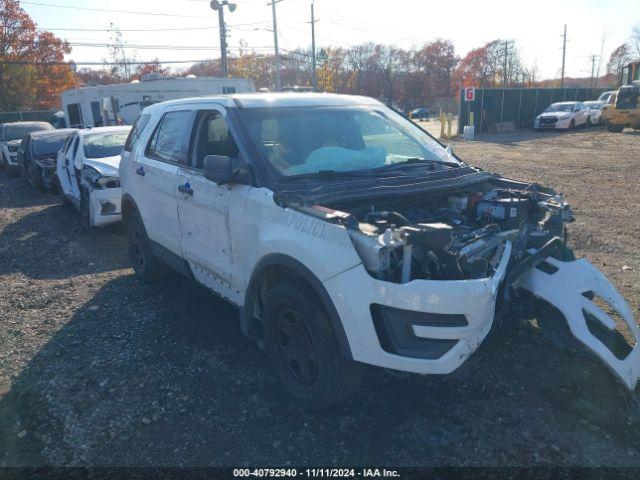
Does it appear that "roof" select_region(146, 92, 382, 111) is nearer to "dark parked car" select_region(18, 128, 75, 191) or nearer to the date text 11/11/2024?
the date text 11/11/2024

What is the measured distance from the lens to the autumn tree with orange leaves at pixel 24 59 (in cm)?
4295

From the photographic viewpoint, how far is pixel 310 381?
3244 millimetres

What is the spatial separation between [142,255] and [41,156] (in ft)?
31.5

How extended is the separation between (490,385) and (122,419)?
247 centimetres

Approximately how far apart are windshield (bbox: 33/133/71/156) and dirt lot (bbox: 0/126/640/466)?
9263mm

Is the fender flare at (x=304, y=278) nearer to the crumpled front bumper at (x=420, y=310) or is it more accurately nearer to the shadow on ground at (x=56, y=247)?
Answer: the crumpled front bumper at (x=420, y=310)

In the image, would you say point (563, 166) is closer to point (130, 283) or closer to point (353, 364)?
point (130, 283)

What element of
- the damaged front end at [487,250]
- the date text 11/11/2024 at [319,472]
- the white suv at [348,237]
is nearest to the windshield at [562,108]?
the white suv at [348,237]

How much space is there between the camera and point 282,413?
3359mm

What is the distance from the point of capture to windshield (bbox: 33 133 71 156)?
1358 cm

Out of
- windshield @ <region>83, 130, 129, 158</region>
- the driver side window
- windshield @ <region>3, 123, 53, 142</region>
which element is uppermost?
the driver side window

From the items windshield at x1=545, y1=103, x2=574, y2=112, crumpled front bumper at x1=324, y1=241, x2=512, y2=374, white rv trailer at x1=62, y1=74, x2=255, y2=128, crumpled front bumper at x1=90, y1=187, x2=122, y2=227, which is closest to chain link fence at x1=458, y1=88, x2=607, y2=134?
windshield at x1=545, y1=103, x2=574, y2=112

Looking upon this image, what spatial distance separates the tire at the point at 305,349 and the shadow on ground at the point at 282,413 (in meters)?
0.20

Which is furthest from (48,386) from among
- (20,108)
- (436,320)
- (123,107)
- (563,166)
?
(20,108)
